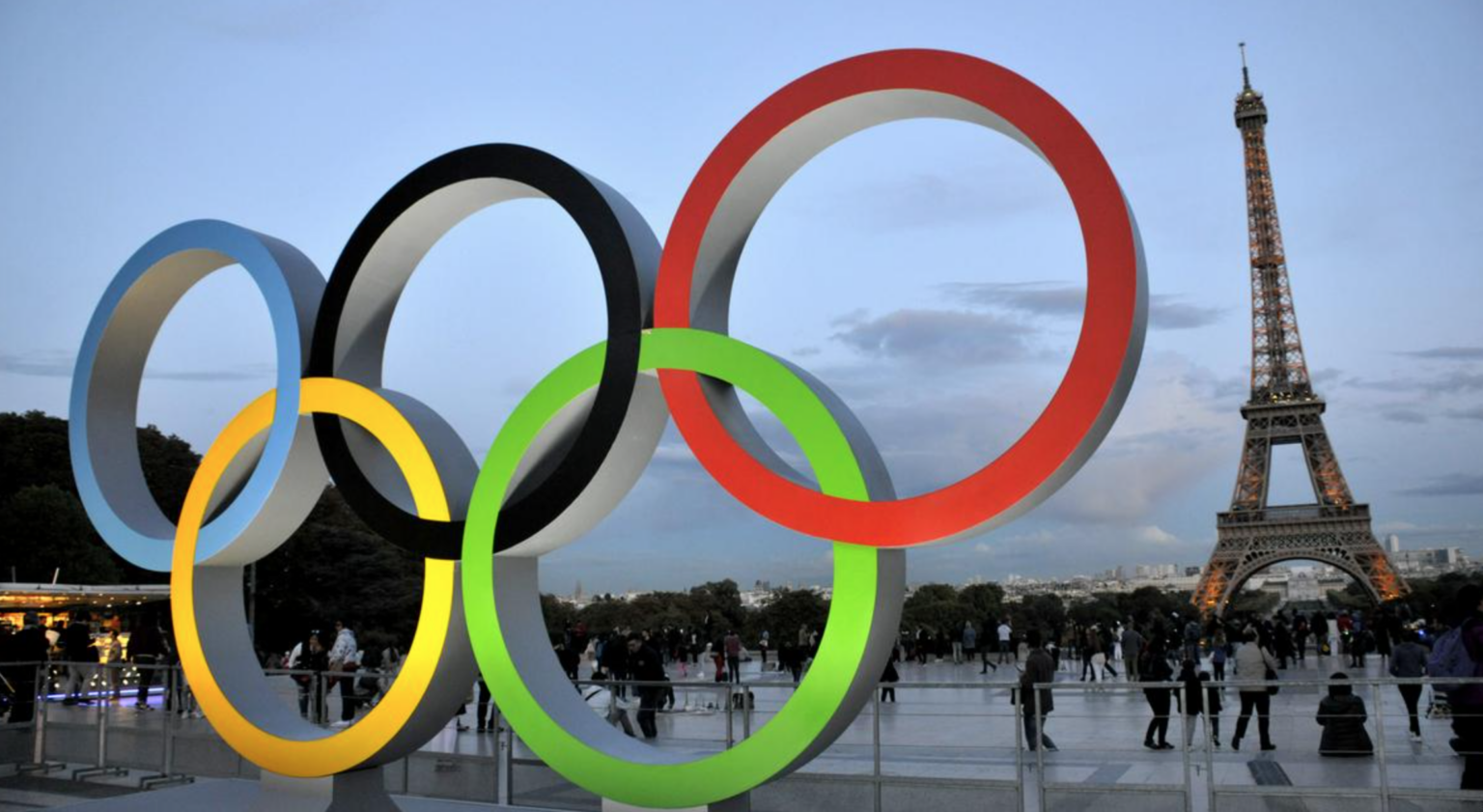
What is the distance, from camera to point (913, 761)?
12.9 meters

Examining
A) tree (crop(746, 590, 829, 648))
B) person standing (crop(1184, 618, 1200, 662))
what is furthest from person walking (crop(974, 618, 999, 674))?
tree (crop(746, 590, 829, 648))

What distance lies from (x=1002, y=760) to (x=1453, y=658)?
190 inches

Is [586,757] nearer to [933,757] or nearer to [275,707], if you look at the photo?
[275,707]

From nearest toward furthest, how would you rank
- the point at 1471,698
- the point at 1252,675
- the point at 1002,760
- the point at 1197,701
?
1. the point at 1471,698
2. the point at 1002,760
3. the point at 1252,675
4. the point at 1197,701

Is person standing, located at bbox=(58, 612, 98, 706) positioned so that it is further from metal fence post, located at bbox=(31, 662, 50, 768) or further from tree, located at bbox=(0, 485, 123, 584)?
tree, located at bbox=(0, 485, 123, 584)

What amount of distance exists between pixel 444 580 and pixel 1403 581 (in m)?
57.0

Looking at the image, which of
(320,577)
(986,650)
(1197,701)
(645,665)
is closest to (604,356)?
(645,665)

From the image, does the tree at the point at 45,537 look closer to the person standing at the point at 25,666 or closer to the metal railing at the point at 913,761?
the person standing at the point at 25,666

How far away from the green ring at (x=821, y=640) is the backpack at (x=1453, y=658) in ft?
18.7

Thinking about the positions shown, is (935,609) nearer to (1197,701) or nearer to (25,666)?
(1197,701)

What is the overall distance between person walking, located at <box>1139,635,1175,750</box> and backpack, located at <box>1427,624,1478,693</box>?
3.13 meters

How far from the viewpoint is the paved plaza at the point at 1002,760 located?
393 inches

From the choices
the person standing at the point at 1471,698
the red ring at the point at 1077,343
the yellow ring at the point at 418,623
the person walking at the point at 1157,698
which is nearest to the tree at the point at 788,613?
the person walking at the point at 1157,698

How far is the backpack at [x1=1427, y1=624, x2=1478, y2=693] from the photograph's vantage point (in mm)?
9461
